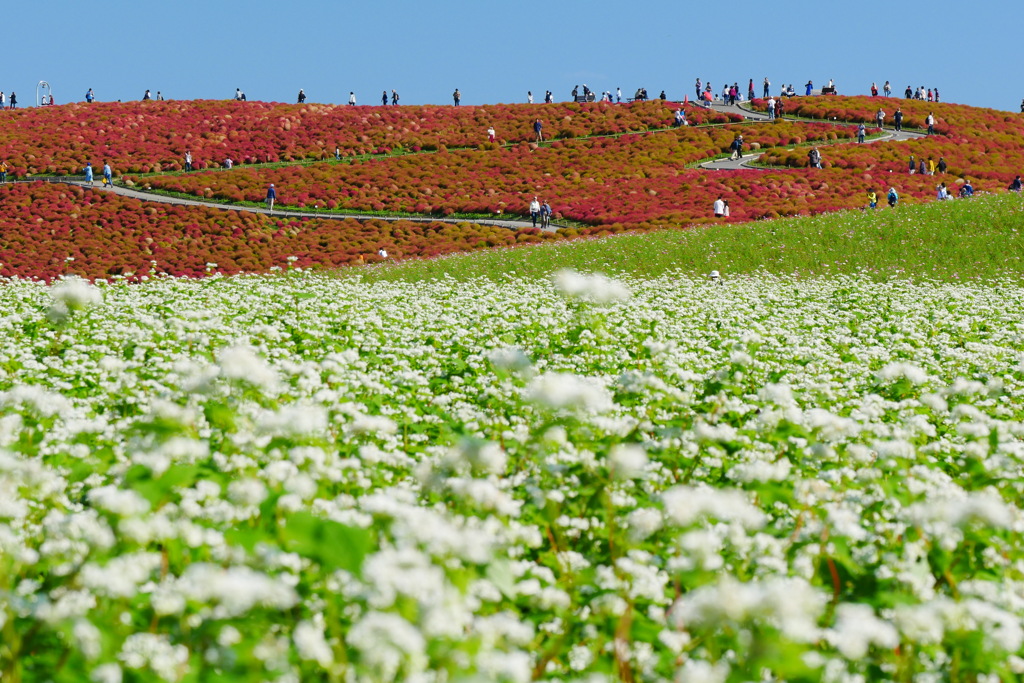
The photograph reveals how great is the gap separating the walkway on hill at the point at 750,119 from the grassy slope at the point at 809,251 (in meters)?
15.3

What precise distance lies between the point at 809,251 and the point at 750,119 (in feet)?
111

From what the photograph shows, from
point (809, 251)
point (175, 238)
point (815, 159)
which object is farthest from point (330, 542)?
point (815, 159)

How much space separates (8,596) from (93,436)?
414 cm

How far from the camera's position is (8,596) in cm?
354

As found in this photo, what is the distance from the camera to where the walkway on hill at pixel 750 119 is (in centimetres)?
5041

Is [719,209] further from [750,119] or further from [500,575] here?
[500,575]

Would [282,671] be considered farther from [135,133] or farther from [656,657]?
[135,133]

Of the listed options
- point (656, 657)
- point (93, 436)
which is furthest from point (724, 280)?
point (656, 657)

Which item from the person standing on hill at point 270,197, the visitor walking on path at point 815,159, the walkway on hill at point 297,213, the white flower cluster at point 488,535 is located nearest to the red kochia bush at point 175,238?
the walkway on hill at point 297,213

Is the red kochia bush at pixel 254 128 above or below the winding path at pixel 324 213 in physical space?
above

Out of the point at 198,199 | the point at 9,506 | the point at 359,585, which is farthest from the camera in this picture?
the point at 198,199

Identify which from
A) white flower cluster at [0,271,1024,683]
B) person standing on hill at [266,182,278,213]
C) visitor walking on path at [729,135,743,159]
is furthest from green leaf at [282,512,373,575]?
visitor walking on path at [729,135,743,159]

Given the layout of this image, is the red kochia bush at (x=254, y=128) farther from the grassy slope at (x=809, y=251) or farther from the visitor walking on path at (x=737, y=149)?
the grassy slope at (x=809, y=251)

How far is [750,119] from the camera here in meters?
61.4
